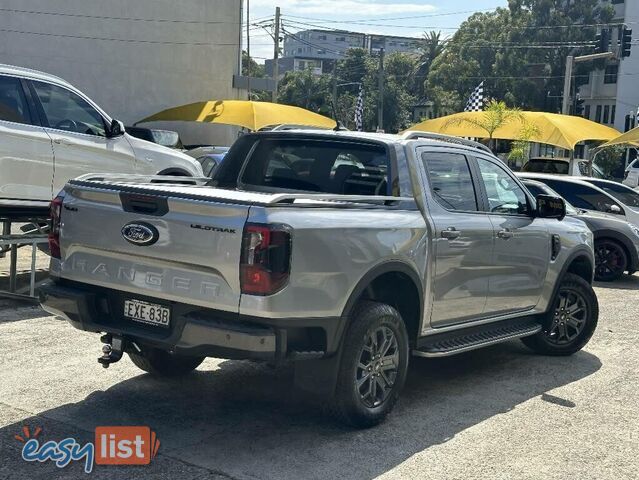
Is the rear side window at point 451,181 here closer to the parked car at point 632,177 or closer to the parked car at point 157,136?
the parked car at point 157,136

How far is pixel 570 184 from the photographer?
13.6m

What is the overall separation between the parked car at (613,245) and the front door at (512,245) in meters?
5.67

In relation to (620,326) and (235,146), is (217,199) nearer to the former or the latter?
(235,146)

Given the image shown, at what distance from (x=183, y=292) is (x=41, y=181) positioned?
4.77m

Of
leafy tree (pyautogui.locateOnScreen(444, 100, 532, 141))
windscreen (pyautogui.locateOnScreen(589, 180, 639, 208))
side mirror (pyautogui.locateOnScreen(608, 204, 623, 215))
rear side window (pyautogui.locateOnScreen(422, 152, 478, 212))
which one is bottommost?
side mirror (pyautogui.locateOnScreen(608, 204, 623, 215))

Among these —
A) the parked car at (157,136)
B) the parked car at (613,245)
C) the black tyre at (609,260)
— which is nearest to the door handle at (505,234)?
the parked car at (613,245)

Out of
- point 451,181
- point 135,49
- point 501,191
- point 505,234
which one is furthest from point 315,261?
point 135,49

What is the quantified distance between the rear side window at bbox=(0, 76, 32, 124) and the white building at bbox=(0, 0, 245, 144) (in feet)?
64.4

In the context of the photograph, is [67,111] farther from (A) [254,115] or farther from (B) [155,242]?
(A) [254,115]

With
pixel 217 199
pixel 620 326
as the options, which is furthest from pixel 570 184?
pixel 217 199

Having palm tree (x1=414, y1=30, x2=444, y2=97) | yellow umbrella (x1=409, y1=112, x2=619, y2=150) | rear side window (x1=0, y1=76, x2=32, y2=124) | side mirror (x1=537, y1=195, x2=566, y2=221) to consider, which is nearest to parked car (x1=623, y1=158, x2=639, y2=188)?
yellow umbrella (x1=409, y1=112, x2=619, y2=150)

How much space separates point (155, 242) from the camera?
4867 mm

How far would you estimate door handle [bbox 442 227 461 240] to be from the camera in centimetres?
591

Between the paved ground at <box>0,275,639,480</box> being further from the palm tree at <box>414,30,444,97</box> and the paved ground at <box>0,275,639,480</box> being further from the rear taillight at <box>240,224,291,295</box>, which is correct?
the palm tree at <box>414,30,444,97</box>
